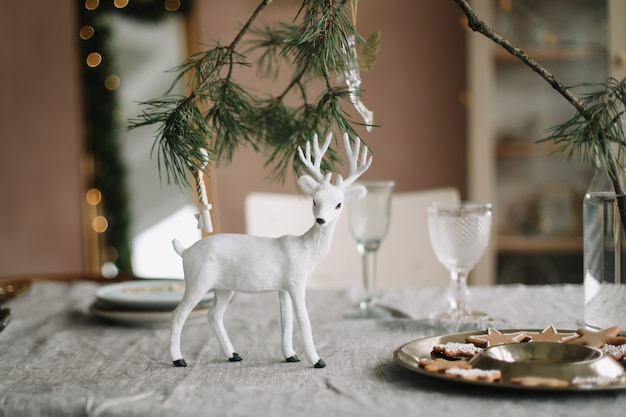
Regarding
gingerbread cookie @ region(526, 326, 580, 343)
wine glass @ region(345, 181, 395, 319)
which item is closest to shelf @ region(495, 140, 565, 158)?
wine glass @ region(345, 181, 395, 319)

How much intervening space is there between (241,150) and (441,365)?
245cm

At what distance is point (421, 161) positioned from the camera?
3.02 metres

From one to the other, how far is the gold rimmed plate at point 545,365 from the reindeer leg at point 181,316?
226 millimetres

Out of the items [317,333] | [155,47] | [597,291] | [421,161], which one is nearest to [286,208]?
[317,333]

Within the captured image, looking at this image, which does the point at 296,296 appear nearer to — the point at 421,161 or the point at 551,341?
the point at 551,341

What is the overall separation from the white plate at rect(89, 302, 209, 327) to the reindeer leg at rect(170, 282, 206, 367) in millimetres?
214

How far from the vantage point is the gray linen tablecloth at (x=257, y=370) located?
62 centimetres

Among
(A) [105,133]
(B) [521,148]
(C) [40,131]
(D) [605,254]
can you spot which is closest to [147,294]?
(D) [605,254]

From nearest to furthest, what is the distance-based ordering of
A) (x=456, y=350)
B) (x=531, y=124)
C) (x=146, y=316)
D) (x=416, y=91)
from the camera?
(x=456, y=350) → (x=146, y=316) → (x=531, y=124) → (x=416, y=91)

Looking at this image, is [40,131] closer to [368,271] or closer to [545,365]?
[368,271]

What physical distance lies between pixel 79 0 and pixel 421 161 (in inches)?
68.0

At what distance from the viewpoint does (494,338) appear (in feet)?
2.57

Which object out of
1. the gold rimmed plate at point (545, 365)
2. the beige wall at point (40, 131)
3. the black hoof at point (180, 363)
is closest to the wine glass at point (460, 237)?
the gold rimmed plate at point (545, 365)

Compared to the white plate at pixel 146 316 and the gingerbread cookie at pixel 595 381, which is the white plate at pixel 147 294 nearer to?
the white plate at pixel 146 316
